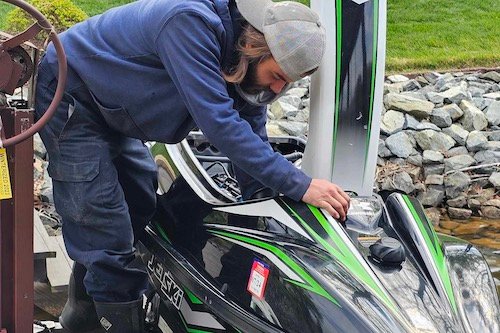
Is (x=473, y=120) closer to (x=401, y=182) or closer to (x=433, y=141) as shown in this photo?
(x=433, y=141)

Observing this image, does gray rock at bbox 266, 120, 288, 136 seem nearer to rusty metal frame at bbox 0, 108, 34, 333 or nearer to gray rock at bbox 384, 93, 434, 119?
gray rock at bbox 384, 93, 434, 119

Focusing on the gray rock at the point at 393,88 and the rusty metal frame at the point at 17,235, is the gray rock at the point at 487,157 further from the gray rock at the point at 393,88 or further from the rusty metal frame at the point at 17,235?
the rusty metal frame at the point at 17,235

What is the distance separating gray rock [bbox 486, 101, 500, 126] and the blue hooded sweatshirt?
192 inches

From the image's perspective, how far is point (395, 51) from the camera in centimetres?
997

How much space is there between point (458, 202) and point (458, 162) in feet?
1.51

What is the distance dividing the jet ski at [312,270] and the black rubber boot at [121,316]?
109 mm

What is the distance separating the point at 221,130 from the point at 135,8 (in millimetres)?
605

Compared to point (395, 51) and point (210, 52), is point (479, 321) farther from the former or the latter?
point (395, 51)

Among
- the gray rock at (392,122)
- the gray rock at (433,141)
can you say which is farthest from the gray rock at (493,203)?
the gray rock at (392,122)

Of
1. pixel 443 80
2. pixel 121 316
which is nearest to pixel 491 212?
pixel 443 80

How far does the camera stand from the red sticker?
2.40 metres

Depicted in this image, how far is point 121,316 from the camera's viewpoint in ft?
9.49

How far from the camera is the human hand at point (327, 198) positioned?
8.02 feet

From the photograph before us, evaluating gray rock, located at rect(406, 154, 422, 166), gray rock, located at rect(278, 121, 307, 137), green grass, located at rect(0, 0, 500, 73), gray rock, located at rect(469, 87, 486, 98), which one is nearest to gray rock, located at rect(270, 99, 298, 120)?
gray rock, located at rect(278, 121, 307, 137)
